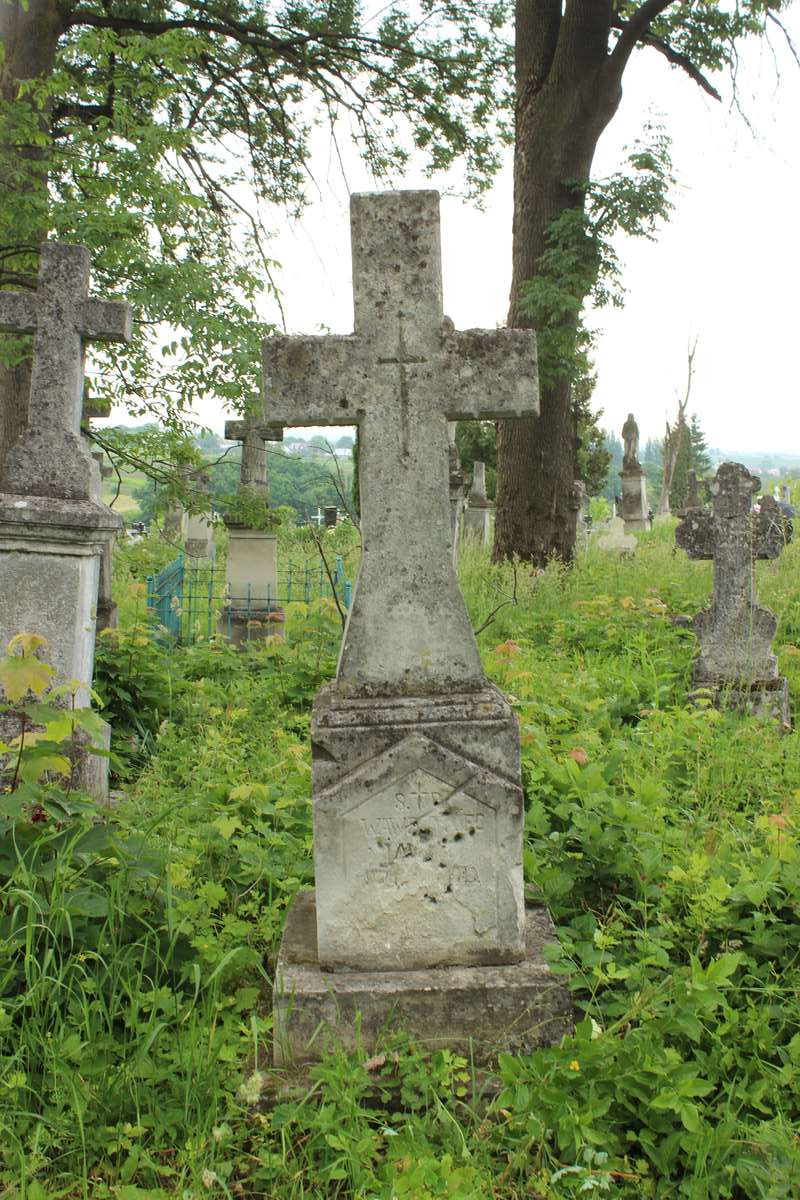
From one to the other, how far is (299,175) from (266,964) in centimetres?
1144

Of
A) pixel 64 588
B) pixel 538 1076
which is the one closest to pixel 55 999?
pixel 538 1076

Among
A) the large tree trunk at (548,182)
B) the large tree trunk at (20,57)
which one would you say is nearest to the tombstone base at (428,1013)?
the large tree trunk at (20,57)

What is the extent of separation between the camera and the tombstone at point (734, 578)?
582cm

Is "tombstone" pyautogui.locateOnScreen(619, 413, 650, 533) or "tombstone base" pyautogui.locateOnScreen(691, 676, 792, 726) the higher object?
"tombstone" pyautogui.locateOnScreen(619, 413, 650, 533)

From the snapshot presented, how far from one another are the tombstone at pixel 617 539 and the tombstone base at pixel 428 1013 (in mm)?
9934

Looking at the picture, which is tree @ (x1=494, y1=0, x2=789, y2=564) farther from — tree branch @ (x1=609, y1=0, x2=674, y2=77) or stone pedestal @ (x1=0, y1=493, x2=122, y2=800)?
stone pedestal @ (x1=0, y1=493, x2=122, y2=800)

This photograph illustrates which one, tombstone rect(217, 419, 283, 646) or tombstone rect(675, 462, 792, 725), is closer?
tombstone rect(675, 462, 792, 725)

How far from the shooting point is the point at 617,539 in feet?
54.3

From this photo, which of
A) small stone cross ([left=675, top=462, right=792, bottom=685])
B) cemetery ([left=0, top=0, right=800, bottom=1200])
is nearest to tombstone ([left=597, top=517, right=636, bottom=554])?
small stone cross ([left=675, top=462, right=792, bottom=685])

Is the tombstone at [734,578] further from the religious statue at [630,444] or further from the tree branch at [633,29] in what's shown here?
the religious statue at [630,444]

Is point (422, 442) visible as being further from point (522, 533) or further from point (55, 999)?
point (522, 533)

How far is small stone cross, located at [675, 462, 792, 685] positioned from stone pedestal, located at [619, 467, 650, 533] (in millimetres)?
12514

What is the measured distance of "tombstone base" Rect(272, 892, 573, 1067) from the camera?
8.54ft

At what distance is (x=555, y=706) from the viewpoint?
4.93 meters
